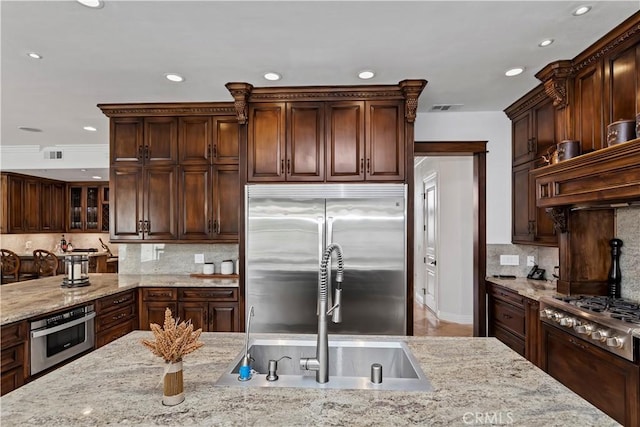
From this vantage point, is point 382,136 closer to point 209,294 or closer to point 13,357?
point 209,294

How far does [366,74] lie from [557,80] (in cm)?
148

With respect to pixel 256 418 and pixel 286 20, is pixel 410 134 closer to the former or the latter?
pixel 286 20

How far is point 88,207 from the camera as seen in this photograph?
8.58m

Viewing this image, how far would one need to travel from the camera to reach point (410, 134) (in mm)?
3365

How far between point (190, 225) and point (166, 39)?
1934 millimetres

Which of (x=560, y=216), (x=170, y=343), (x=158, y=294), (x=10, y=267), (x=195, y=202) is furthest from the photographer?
(x=10, y=267)

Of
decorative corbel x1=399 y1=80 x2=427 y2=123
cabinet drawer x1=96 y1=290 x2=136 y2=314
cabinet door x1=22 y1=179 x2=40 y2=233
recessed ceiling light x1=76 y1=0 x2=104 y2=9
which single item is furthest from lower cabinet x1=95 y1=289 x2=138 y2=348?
cabinet door x1=22 y1=179 x2=40 y2=233

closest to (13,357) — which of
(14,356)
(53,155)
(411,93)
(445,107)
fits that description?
(14,356)

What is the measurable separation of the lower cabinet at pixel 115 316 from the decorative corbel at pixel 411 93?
3076mm

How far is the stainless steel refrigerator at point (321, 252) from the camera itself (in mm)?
3301

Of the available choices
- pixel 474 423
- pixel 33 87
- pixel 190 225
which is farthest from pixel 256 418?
pixel 33 87

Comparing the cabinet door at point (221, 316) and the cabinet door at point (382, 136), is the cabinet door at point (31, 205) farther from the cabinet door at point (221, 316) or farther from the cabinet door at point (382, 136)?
the cabinet door at point (382, 136)

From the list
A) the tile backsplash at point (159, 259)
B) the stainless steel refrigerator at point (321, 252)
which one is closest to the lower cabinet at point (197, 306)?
the stainless steel refrigerator at point (321, 252)

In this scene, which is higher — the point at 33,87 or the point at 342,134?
the point at 33,87
